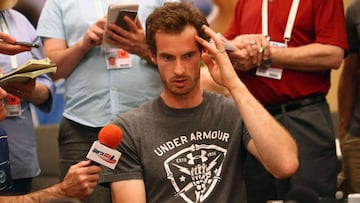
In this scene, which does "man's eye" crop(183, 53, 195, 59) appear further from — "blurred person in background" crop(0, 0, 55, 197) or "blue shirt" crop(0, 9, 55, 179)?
"blue shirt" crop(0, 9, 55, 179)

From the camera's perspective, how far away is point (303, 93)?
316 centimetres

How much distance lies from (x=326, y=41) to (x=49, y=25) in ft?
4.45

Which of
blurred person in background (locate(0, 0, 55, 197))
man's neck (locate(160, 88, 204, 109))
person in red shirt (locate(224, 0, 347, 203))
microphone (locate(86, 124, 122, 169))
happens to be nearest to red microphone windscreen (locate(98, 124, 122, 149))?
microphone (locate(86, 124, 122, 169))

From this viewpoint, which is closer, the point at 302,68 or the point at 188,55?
the point at 188,55

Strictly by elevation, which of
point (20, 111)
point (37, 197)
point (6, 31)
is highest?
point (6, 31)

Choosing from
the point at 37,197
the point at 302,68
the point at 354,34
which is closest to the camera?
the point at 37,197

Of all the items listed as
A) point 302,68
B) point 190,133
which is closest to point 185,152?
point 190,133

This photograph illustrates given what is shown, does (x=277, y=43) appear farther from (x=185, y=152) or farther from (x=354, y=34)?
(x=185, y=152)

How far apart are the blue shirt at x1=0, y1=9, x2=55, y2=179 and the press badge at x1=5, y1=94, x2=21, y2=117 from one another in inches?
1.2

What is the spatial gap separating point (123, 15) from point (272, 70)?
0.78 meters

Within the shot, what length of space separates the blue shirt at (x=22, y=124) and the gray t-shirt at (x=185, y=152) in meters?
0.73

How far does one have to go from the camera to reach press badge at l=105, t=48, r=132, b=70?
3.17 meters

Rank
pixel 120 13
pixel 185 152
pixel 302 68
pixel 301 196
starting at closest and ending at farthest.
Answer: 1. pixel 301 196
2. pixel 185 152
3. pixel 120 13
4. pixel 302 68

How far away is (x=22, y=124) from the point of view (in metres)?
3.24
